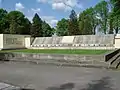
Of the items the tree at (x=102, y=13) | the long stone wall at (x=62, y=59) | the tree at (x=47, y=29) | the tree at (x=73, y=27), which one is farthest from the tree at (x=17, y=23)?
the long stone wall at (x=62, y=59)

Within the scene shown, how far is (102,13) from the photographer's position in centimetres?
5388

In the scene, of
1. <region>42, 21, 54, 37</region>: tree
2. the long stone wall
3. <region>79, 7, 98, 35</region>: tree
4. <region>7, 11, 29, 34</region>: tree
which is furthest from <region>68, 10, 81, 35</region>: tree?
the long stone wall

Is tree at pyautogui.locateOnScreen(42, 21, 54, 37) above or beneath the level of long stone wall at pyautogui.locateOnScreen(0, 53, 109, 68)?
above

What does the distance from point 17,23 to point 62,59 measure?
41350mm

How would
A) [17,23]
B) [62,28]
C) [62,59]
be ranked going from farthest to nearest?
[62,28]
[17,23]
[62,59]

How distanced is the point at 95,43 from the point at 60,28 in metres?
37.8

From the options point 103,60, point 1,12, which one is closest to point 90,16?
point 1,12

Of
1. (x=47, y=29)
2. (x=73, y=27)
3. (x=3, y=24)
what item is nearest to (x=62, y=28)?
(x=47, y=29)

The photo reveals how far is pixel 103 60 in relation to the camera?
1262 cm

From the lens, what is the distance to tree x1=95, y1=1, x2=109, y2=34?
5191 centimetres

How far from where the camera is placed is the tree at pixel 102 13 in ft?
170

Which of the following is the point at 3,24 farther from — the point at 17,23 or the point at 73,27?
the point at 73,27

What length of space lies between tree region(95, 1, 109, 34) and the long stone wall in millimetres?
38094

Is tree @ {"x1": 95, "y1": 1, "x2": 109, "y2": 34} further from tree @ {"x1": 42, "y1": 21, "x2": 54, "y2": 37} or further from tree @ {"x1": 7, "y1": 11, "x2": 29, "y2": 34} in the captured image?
tree @ {"x1": 7, "y1": 11, "x2": 29, "y2": 34}
